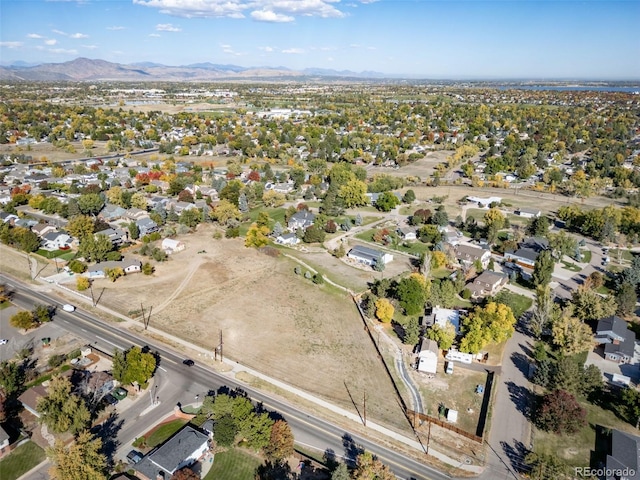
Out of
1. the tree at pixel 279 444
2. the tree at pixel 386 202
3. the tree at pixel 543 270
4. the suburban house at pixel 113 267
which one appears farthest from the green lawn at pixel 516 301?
the suburban house at pixel 113 267

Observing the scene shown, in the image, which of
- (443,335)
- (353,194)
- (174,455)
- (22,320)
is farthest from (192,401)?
(353,194)

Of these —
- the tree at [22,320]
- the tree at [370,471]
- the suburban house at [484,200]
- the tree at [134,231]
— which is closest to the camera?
the tree at [370,471]

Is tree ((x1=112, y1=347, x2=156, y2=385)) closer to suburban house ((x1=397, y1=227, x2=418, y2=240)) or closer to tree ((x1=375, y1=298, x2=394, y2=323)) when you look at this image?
tree ((x1=375, y1=298, x2=394, y2=323))

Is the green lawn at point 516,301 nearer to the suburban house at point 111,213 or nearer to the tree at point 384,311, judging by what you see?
the tree at point 384,311

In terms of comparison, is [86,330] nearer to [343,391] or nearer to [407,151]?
[343,391]

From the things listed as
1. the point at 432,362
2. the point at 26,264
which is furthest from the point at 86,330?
the point at 432,362

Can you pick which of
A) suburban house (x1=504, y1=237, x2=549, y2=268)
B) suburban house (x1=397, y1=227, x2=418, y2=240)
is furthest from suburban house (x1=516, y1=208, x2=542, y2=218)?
suburban house (x1=397, y1=227, x2=418, y2=240)
